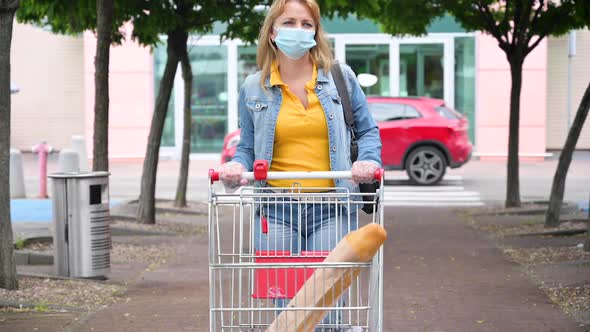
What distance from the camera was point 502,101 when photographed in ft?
101

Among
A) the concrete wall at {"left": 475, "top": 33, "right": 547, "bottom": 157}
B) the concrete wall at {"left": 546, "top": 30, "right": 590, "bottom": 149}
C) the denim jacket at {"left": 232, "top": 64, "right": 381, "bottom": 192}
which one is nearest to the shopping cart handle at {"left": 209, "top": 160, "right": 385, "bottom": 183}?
the denim jacket at {"left": 232, "top": 64, "right": 381, "bottom": 192}

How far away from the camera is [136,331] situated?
770cm

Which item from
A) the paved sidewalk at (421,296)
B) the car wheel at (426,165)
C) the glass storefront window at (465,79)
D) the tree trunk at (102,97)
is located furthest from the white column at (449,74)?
the tree trunk at (102,97)

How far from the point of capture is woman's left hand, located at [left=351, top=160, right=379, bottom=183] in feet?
15.0

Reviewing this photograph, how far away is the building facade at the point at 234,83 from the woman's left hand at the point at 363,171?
26131 mm

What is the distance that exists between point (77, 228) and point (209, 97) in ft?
72.3

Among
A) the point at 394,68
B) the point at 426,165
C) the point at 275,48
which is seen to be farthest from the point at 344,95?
the point at 394,68

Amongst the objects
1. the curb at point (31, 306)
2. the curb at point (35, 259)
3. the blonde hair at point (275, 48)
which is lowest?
the curb at point (35, 259)

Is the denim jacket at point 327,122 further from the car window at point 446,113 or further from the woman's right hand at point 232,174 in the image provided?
the car window at point 446,113

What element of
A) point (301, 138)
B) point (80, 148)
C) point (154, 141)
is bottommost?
point (80, 148)

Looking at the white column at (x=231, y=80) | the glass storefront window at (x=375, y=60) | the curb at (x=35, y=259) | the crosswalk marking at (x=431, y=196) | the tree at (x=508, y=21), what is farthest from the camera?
the white column at (x=231, y=80)

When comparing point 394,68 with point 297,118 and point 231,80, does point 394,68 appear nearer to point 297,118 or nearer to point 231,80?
point 231,80

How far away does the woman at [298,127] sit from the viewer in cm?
476

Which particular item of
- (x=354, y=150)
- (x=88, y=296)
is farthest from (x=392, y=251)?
(x=354, y=150)
